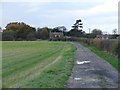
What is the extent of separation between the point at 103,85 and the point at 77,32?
165 meters

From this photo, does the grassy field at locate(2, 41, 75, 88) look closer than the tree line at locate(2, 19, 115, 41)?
Yes

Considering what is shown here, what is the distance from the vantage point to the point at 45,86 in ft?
41.2

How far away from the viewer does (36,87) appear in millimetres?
12297

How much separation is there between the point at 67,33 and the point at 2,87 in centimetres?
17533

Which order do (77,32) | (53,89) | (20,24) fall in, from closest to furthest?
(53,89), (20,24), (77,32)

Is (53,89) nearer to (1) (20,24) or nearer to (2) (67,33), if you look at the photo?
(1) (20,24)

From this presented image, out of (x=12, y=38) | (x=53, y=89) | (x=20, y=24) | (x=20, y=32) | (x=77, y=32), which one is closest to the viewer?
(x=53, y=89)

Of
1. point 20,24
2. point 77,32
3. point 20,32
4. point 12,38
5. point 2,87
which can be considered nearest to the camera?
point 2,87

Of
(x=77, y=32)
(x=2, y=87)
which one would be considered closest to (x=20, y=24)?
(x=77, y=32)

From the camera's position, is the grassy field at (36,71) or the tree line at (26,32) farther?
the tree line at (26,32)

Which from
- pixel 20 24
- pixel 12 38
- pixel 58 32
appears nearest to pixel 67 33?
pixel 58 32

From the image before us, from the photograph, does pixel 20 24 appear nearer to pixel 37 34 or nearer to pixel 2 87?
pixel 37 34

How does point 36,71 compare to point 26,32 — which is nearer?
point 36,71

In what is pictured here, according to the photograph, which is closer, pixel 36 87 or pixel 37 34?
pixel 36 87
